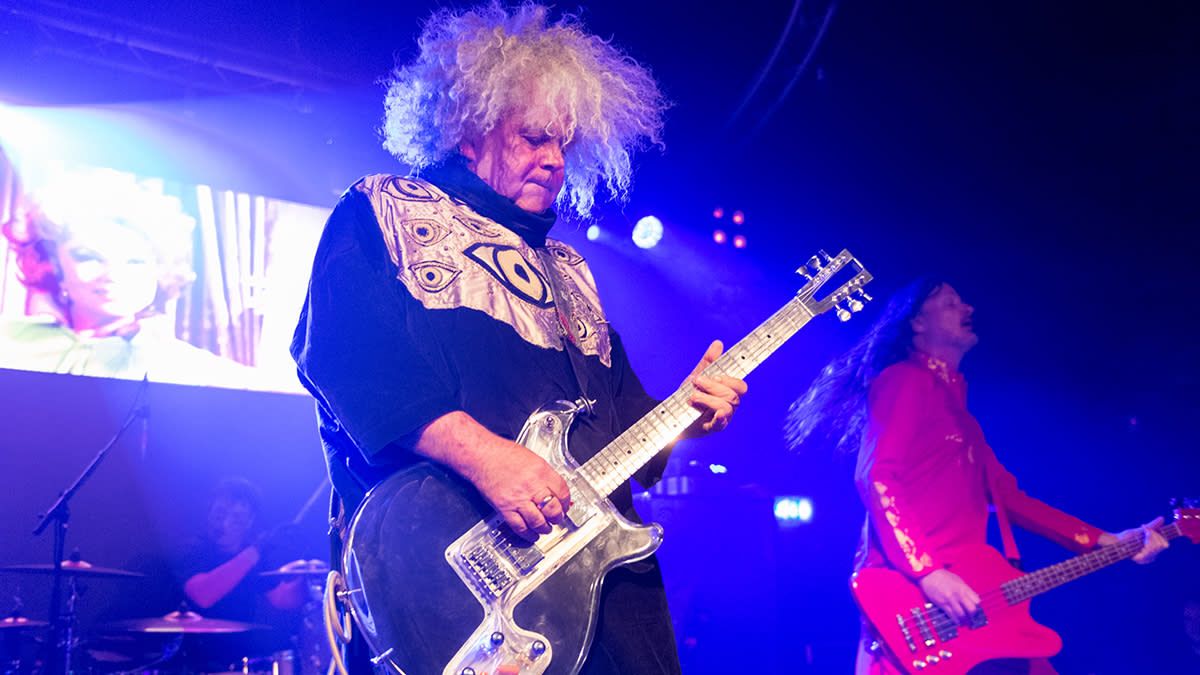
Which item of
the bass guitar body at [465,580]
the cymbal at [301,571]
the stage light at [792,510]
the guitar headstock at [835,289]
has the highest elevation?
the stage light at [792,510]

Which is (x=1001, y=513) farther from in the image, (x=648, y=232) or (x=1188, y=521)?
(x=648, y=232)

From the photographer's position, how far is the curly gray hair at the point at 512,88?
2.44 meters

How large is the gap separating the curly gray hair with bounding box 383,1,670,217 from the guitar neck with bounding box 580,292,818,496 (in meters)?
0.85

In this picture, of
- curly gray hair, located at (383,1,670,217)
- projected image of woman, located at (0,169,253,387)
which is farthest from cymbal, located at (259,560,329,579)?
curly gray hair, located at (383,1,670,217)

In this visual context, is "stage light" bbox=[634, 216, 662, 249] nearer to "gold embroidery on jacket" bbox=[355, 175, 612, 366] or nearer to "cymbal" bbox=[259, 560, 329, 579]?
"cymbal" bbox=[259, 560, 329, 579]

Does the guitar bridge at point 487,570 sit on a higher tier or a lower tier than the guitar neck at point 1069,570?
lower

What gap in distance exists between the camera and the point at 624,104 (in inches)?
110

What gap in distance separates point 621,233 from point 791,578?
12.8 ft

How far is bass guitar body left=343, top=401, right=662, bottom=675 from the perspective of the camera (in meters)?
1.62

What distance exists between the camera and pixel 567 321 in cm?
229

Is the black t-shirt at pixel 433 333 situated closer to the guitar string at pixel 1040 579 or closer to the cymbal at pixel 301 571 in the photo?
the guitar string at pixel 1040 579

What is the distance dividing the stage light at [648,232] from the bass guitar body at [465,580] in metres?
6.70

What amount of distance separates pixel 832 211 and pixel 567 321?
20.0 feet

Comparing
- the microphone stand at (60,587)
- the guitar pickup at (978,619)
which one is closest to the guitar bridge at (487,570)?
the guitar pickup at (978,619)
